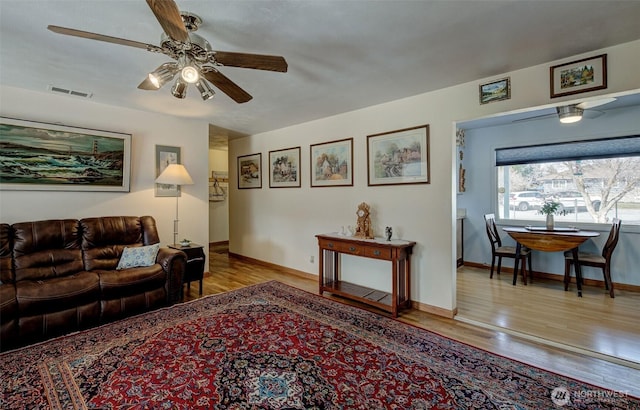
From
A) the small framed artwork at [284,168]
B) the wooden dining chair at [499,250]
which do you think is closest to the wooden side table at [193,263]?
the small framed artwork at [284,168]

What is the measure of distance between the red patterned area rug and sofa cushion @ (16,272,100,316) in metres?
0.29

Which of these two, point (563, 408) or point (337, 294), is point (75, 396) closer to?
point (337, 294)

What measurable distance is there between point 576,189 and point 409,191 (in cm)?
304

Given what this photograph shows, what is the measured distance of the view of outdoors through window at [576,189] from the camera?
4.01 metres

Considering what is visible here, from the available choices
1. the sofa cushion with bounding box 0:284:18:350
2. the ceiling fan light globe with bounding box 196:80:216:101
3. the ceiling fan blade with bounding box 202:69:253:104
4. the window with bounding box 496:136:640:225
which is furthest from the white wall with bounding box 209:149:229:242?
the window with bounding box 496:136:640:225

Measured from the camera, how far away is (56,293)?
2527 millimetres

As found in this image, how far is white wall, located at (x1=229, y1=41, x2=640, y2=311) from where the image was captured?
257 centimetres

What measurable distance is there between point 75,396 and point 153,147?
3.14 m

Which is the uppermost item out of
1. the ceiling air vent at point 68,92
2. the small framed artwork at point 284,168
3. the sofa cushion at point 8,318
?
the ceiling air vent at point 68,92

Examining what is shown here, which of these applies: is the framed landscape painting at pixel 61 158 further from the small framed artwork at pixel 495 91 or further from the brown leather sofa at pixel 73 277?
the small framed artwork at pixel 495 91

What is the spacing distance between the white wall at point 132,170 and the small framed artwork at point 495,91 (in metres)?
3.82

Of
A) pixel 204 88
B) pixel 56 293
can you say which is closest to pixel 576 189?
pixel 204 88

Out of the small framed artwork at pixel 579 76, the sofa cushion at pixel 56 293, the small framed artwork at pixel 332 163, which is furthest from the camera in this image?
the small framed artwork at pixel 332 163

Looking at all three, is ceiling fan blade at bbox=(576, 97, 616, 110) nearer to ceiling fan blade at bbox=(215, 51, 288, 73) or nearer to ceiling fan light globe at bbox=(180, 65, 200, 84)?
ceiling fan blade at bbox=(215, 51, 288, 73)
